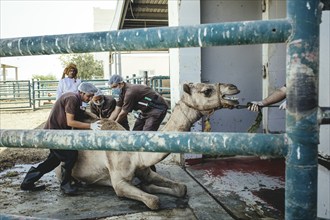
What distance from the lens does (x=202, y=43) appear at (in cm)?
94

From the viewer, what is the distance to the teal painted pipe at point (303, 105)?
2.83 ft

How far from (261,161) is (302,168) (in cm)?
484

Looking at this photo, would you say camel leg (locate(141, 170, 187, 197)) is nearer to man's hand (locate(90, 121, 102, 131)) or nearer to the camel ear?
man's hand (locate(90, 121, 102, 131))

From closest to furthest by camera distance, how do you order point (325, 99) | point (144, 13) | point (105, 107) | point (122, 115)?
point (325, 99), point (122, 115), point (105, 107), point (144, 13)

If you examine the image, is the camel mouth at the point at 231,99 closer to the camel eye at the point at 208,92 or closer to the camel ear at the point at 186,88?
the camel eye at the point at 208,92

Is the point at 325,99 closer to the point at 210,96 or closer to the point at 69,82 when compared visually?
the point at 210,96

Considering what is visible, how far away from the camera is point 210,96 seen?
373cm

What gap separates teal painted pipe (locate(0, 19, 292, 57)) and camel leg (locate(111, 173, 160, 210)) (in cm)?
265

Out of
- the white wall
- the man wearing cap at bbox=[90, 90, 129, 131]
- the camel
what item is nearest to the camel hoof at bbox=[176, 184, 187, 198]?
the camel

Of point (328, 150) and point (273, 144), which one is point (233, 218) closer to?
point (328, 150)

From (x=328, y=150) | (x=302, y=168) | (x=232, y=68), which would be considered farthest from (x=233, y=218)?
(x=232, y=68)

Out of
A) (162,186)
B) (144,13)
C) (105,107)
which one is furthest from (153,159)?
(144,13)

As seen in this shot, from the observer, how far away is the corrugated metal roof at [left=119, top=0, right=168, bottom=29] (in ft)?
29.5

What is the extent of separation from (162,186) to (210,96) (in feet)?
4.24
